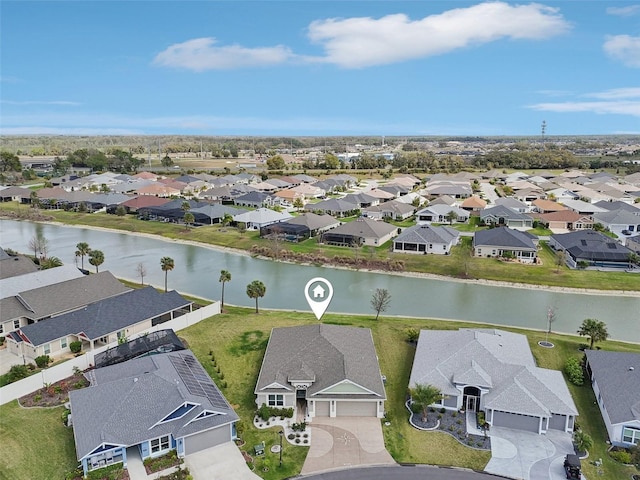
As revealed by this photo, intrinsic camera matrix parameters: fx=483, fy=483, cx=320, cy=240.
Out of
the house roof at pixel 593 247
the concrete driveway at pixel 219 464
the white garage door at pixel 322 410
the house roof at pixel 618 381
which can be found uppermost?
the house roof at pixel 593 247

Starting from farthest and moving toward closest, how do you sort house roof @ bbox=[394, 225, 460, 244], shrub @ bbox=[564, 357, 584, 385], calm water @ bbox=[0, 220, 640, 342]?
house roof @ bbox=[394, 225, 460, 244] → calm water @ bbox=[0, 220, 640, 342] → shrub @ bbox=[564, 357, 584, 385]

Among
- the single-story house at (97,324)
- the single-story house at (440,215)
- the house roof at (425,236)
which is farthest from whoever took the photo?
the single-story house at (440,215)

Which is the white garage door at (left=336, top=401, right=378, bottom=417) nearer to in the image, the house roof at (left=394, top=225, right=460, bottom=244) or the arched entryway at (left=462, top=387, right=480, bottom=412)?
the arched entryway at (left=462, top=387, right=480, bottom=412)

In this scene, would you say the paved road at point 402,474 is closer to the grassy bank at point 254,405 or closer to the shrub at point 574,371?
the grassy bank at point 254,405

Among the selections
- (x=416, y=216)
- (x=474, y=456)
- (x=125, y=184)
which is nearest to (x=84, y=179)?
(x=125, y=184)

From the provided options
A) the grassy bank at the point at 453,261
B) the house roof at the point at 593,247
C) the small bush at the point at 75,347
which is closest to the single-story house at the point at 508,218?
the grassy bank at the point at 453,261

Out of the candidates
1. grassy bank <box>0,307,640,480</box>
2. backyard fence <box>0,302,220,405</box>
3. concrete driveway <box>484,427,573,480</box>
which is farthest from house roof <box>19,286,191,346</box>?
concrete driveway <box>484,427,573,480</box>

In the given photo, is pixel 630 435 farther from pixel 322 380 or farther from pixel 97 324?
pixel 97 324
